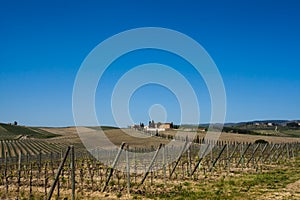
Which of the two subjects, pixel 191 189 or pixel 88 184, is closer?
pixel 191 189

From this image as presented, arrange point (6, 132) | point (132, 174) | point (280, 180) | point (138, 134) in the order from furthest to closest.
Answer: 1. point (6, 132)
2. point (138, 134)
3. point (132, 174)
4. point (280, 180)

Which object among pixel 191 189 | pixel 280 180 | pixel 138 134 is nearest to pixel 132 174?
pixel 191 189

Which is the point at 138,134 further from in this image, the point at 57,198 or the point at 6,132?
the point at 57,198

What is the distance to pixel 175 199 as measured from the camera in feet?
49.2

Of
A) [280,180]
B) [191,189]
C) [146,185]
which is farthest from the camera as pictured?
[280,180]

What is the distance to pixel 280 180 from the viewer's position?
20.5m

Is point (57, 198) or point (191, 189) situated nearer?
point (57, 198)

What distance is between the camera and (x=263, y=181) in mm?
20016

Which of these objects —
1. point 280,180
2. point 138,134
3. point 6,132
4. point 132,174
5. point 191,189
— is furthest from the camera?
point 6,132

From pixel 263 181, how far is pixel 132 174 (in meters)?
7.88

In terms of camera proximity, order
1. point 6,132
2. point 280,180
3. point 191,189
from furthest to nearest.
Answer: point 6,132 → point 280,180 → point 191,189

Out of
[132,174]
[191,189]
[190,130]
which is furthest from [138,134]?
[191,189]

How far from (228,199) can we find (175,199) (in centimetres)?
203

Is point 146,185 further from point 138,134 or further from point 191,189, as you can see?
point 138,134
